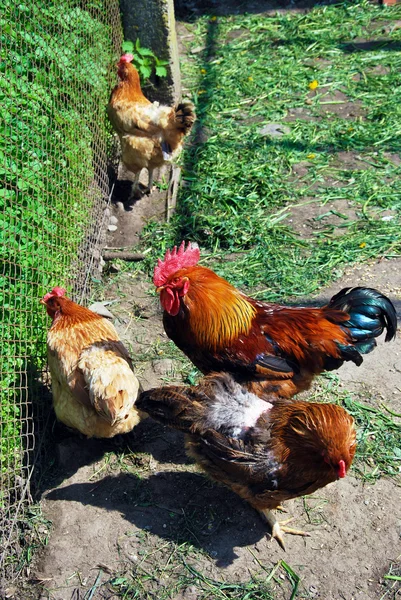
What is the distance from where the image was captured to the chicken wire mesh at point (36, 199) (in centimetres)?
388

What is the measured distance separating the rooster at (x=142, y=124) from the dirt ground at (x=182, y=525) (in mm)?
2782

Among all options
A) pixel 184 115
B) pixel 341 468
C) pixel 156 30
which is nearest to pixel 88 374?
pixel 341 468

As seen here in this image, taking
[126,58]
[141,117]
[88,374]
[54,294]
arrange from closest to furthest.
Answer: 1. [88,374]
2. [54,294]
3. [141,117]
4. [126,58]

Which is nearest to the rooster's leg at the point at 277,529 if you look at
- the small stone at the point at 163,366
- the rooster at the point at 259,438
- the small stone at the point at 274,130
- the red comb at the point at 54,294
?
the rooster at the point at 259,438

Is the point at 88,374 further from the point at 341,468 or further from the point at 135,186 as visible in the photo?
the point at 135,186

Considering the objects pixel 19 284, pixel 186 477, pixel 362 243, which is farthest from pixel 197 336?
pixel 362 243

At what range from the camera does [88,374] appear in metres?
3.80

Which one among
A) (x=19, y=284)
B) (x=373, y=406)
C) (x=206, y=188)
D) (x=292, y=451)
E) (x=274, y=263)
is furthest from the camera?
(x=206, y=188)

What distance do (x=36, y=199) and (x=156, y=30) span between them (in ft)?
11.9

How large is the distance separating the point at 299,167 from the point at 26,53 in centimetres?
327

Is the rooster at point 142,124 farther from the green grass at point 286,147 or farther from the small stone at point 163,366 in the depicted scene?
the small stone at point 163,366

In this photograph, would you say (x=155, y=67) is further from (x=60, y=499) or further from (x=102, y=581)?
(x=102, y=581)

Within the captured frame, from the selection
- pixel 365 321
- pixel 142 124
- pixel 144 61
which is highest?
pixel 144 61

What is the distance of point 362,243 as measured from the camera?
5672mm
